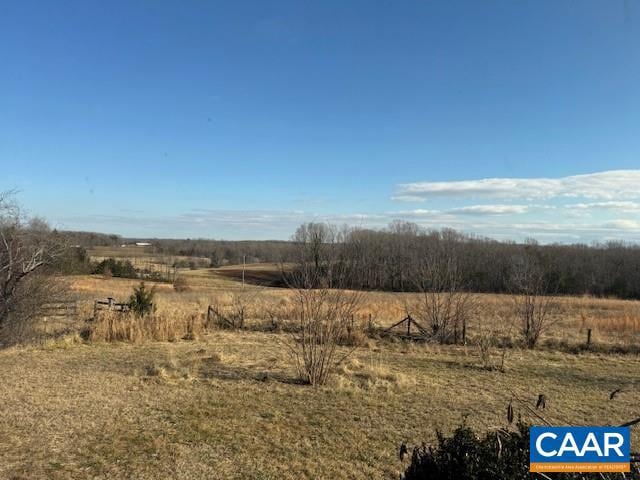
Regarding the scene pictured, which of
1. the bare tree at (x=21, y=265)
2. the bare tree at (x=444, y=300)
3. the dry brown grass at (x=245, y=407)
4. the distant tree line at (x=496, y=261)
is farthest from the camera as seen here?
the distant tree line at (x=496, y=261)

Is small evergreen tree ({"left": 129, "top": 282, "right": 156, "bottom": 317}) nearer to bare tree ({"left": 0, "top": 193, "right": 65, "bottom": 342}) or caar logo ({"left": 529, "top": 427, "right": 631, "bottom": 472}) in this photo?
bare tree ({"left": 0, "top": 193, "right": 65, "bottom": 342})

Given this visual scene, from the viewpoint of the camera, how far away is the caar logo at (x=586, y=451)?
2133 millimetres

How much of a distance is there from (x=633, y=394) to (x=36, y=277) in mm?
14638

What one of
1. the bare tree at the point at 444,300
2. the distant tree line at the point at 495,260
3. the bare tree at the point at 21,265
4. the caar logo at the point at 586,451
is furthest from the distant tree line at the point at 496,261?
the caar logo at the point at 586,451

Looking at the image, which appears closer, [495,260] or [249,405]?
[249,405]

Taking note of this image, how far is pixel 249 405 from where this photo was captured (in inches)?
300

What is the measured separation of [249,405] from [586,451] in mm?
6158

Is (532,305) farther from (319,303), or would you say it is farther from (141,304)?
(141,304)

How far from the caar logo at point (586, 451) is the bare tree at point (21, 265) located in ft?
43.1

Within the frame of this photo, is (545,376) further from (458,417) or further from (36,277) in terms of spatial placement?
(36,277)

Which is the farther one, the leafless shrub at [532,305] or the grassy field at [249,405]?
the leafless shrub at [532,305]

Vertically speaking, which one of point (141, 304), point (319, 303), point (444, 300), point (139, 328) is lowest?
point (139, 328)

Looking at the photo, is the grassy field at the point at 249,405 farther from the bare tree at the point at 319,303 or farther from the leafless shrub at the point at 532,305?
the leafless shrub at the point at 532,305

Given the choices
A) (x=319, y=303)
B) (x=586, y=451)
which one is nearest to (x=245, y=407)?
(x=319, y=303)
